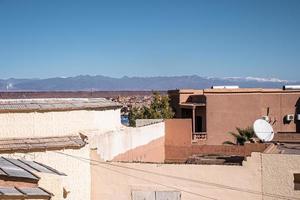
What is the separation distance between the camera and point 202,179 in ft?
55.2

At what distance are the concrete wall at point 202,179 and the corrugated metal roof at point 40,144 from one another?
994 mm

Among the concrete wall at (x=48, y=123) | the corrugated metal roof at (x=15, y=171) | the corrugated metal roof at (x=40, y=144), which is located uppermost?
the concrete wall at (x=48, y=123)

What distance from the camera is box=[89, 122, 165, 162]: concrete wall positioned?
Result: 18759mm

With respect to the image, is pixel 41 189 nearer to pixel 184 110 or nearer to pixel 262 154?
pixel 262 154

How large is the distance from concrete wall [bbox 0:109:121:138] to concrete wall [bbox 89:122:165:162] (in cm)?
83

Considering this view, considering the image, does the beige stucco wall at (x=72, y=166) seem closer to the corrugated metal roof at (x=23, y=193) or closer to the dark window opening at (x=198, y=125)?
the corrugated metal roof at (x=23, y=193)

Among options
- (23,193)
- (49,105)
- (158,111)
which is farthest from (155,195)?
(158,111)

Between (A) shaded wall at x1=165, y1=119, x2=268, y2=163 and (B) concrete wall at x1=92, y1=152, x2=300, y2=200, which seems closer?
(B) concrete wall at x1=92, y1=152, x2=300, y2=200

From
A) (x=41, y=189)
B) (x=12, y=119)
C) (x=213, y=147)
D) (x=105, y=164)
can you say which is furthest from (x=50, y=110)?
(x=213, y=147)

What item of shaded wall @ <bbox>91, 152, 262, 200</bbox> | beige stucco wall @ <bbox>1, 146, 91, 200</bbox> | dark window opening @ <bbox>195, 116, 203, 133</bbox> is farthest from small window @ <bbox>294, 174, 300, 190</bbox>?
dark window opening @ <bbox>195, 116, 203, 133</bbox>

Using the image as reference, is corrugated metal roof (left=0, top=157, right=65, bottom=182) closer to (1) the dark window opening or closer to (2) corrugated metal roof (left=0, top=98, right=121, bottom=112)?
(2) corrugated metal roof (left=0, top=98, right=121, bottom=112)

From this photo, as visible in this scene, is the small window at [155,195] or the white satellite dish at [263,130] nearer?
the small window at [155,195]

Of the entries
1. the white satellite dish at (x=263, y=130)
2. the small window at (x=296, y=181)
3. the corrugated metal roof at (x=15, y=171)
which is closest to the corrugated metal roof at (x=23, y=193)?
the corrugated metal roof at (x=15, y=171)

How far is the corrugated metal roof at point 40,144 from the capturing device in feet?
53.1
